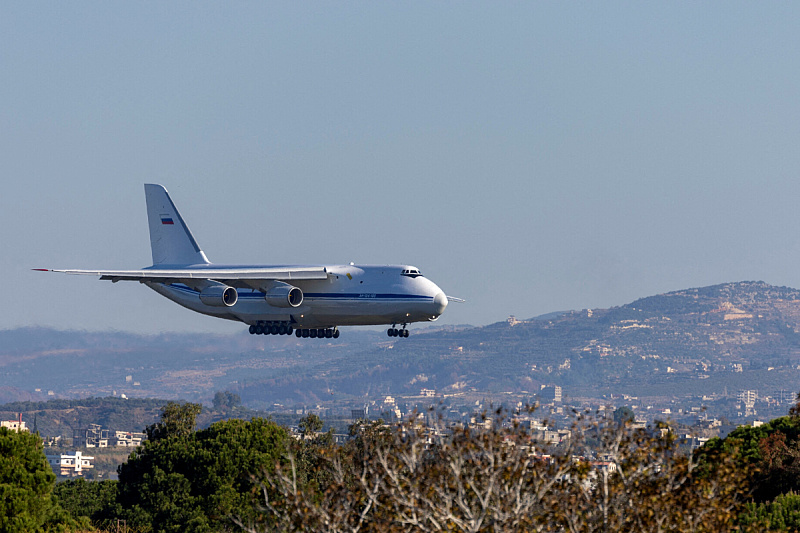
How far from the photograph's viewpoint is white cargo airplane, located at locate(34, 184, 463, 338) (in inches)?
2734

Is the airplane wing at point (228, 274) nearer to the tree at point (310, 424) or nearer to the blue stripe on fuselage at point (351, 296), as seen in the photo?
the blue stripe on fuselage at point (351, 296)

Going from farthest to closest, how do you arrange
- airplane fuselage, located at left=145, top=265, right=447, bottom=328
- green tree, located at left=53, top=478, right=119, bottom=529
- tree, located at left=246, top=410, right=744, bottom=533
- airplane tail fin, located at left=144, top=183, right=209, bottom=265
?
airplane tail fin, located at left=144, top=183, right=209, bottom=265 → airplane fuselage, located at left=145, top=265, right=447, bottom=328 → green tree, located at left=53, top=478, right=119, bottom=529 → tree, located at left=246, top=410, right=744, bottom=533

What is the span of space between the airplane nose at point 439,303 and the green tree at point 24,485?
92.9 ft

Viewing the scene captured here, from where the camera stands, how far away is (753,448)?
49094mm

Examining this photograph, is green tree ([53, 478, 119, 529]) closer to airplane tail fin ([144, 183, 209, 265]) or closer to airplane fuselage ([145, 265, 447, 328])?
airplane fuselage ([145, 265, 447, 328])

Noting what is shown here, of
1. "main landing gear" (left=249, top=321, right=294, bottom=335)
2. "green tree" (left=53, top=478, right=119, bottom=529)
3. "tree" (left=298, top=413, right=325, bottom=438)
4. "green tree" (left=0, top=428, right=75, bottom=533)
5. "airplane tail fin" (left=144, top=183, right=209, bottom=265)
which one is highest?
"airplane tail fin" (left=144, top=183, right=209, bottom=265)

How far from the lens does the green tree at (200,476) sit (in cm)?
6003

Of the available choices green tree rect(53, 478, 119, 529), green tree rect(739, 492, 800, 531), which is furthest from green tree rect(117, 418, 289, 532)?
green tree rect(739, 492, 800, 531)

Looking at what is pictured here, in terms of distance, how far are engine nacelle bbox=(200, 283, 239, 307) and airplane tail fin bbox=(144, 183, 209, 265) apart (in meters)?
11.8

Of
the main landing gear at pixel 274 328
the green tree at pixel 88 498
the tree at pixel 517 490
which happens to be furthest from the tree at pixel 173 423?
the tree at pixel 517 490

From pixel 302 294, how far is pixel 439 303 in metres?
9.00

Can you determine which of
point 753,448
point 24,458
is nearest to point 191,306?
point 24,458

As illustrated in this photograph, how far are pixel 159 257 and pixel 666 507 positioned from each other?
69.4 m

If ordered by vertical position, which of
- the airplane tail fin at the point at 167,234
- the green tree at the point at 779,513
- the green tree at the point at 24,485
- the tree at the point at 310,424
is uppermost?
the airplane tail fin at the point at 167,234
